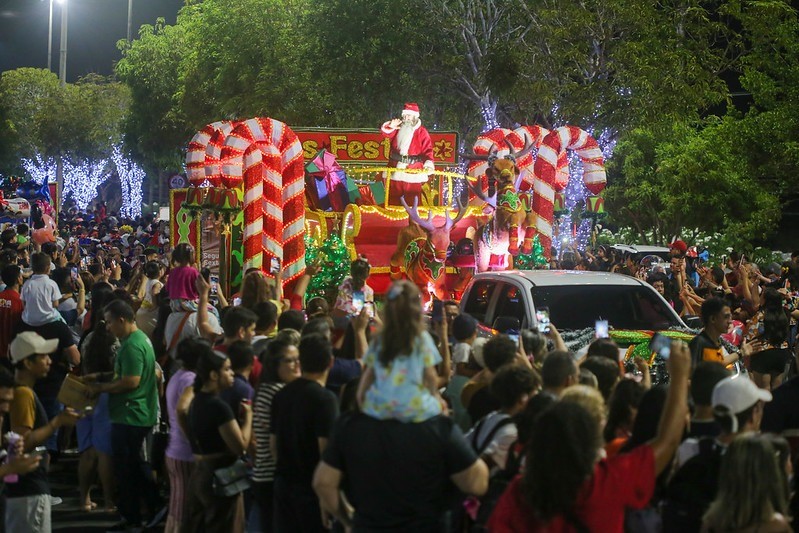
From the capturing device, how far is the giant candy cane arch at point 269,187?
58.2 feet

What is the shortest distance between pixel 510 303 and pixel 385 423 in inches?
267

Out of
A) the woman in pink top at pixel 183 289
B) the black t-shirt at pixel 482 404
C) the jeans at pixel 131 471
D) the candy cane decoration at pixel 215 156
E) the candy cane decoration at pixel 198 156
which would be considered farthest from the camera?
the candy cane decoration at pixel 198 156

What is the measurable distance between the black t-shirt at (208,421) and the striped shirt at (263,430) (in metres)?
0.19

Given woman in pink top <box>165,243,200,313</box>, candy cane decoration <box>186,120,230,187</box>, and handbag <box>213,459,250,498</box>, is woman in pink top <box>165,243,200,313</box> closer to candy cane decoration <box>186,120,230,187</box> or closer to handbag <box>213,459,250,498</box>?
handbag <box>213,459,250,498</box>

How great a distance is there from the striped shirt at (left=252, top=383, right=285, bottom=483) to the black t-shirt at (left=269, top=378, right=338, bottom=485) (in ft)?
1.19

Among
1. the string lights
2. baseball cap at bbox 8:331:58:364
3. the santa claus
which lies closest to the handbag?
baseball cap at bbox 8:331:58:364

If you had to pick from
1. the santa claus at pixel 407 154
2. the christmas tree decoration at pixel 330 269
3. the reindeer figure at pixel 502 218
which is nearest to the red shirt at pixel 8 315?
the christmas tree decoration at pixel 330 269

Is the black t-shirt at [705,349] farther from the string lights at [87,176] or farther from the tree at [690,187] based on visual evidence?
the string lights at [87,176]

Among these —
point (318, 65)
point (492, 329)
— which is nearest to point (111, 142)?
point (318, 65)

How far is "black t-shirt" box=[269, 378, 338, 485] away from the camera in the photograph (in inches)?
249

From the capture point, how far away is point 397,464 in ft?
17.0

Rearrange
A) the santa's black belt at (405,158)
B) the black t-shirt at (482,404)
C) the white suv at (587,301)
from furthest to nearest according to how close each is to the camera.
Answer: the santa's black belt at (405,158) → the white suv at (587,301) → the black t-shirt at (482,404)

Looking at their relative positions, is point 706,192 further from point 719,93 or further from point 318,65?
point 318,65

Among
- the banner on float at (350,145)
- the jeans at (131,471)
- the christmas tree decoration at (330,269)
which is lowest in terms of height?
the jeans at (131,471)
